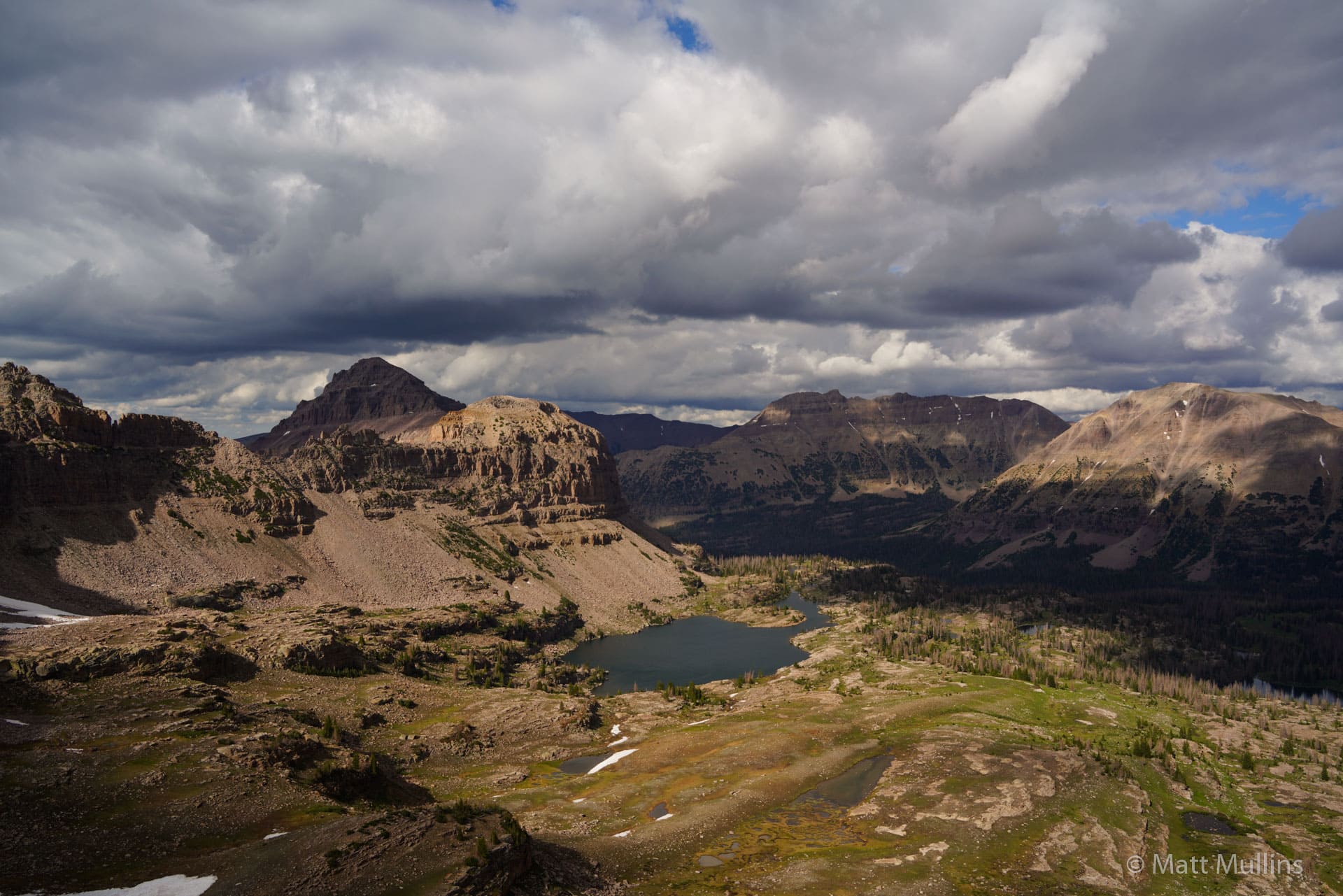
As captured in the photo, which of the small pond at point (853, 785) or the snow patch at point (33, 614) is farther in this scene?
the snow patch at point (33, 614)

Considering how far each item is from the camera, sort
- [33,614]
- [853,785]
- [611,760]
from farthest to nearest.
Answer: [33,614]
[611,760]
[853,785]

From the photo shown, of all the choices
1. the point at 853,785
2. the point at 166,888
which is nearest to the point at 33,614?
the point at 166,888

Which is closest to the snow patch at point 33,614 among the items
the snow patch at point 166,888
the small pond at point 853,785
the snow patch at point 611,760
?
the snow patch at point 166,888

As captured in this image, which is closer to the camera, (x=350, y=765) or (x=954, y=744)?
(x=350, y=765)

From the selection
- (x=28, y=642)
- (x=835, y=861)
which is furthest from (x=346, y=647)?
(x=835, y=861)

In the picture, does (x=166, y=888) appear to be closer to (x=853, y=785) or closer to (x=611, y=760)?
(x=611, y=760)

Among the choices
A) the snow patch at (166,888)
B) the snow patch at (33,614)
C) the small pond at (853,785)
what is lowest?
the small pond at (853,785)

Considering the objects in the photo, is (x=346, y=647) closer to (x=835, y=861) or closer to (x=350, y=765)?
(x=350, y=765)

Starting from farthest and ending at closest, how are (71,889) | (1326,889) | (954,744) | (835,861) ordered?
(954,744) → (1326,889) → (835,861) → (71,889)

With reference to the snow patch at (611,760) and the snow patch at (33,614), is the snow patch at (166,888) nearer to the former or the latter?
the snow patch at (611,760)

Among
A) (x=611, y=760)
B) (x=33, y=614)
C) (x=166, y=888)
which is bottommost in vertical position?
(x=611, y=760)

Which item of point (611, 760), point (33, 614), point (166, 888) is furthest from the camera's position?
point (33, 614)
